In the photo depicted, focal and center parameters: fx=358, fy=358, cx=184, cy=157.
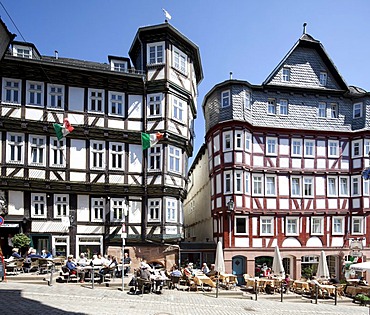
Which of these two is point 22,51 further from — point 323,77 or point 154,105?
point 323,77

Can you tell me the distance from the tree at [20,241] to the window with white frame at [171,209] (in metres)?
8.68

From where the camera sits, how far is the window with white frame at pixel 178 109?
82.0 feet

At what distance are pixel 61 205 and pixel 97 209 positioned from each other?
2.25 m

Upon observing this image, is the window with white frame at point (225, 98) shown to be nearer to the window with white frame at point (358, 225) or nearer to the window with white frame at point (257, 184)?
the window with white frame at point (257, 184)

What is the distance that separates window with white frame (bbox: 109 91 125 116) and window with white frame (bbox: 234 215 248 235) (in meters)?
11.5

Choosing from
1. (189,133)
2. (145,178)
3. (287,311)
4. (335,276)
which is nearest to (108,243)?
Result: (145,178)

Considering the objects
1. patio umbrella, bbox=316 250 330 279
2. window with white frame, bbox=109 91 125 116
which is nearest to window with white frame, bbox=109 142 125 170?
window with white frame, bbox=109 91 125 116

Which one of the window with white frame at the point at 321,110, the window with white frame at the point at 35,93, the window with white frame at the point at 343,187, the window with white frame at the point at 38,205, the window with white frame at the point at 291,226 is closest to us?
the window with white frame at the point at 38,205

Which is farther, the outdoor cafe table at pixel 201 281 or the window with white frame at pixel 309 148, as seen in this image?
the window with white frame at pixel 309 148

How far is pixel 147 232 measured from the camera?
77.6ft

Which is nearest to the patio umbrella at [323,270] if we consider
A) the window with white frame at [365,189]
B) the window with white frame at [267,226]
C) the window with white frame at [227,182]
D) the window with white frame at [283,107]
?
the window with white frame at [267,226]

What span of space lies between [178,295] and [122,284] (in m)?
2.63

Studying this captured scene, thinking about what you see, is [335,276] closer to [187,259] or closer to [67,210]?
[187,259]

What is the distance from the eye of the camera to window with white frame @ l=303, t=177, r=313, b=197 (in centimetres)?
2845
